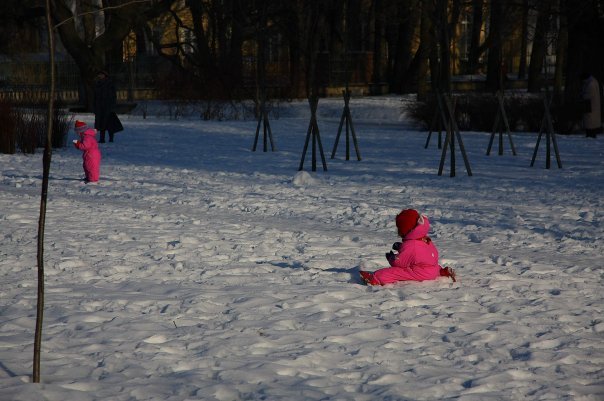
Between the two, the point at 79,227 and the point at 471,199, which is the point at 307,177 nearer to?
the point at 471,199

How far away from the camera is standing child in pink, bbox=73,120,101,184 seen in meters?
12.8

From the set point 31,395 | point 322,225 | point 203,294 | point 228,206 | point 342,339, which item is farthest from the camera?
point 228,206

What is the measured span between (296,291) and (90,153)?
7.16 m

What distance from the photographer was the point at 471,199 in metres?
11.9

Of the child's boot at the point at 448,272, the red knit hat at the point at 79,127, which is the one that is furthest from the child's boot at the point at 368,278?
the red knit hat at the point at 79,127

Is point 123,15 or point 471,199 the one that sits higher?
point 123,15

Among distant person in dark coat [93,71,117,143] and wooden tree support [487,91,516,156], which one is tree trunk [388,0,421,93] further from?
wooden tree support [487,91,516,156]

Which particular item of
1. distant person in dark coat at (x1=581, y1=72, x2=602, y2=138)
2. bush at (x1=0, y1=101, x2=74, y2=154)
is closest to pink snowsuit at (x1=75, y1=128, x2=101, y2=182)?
bush at (x1=0, y1=101, x2=74, y2=154)

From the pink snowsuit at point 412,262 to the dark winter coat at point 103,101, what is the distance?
14295mm

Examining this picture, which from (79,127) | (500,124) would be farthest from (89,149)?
(500,124)

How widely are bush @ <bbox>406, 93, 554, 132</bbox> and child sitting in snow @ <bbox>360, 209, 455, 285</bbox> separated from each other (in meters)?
16.6

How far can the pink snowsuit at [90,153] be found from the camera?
1280 centimetres

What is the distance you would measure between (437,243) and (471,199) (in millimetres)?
3148

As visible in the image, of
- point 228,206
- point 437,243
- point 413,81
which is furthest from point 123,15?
point 437,243
